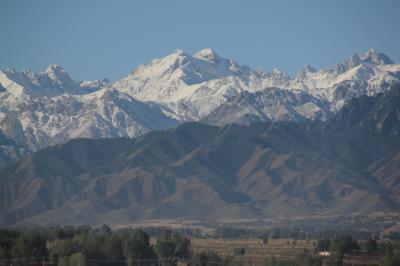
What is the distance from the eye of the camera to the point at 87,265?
199 metres

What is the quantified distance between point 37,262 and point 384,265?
5816 centimetres

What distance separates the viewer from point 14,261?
7603 inches

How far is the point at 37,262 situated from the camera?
199m

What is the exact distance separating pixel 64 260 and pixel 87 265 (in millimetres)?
4904

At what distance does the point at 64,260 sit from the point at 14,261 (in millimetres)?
8267

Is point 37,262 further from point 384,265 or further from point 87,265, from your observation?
point 384,265

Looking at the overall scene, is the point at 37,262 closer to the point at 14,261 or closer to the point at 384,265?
Result: the point at 14,261

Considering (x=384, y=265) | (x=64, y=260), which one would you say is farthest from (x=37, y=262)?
(x=384, y=265)

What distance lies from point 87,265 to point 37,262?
27.5ft

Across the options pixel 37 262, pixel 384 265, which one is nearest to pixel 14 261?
pixel 37 262

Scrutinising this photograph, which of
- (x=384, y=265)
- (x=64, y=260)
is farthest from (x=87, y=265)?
(x=384, y=265)

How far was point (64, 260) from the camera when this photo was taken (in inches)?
→ 7712

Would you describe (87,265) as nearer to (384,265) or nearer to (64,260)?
(64,260)
